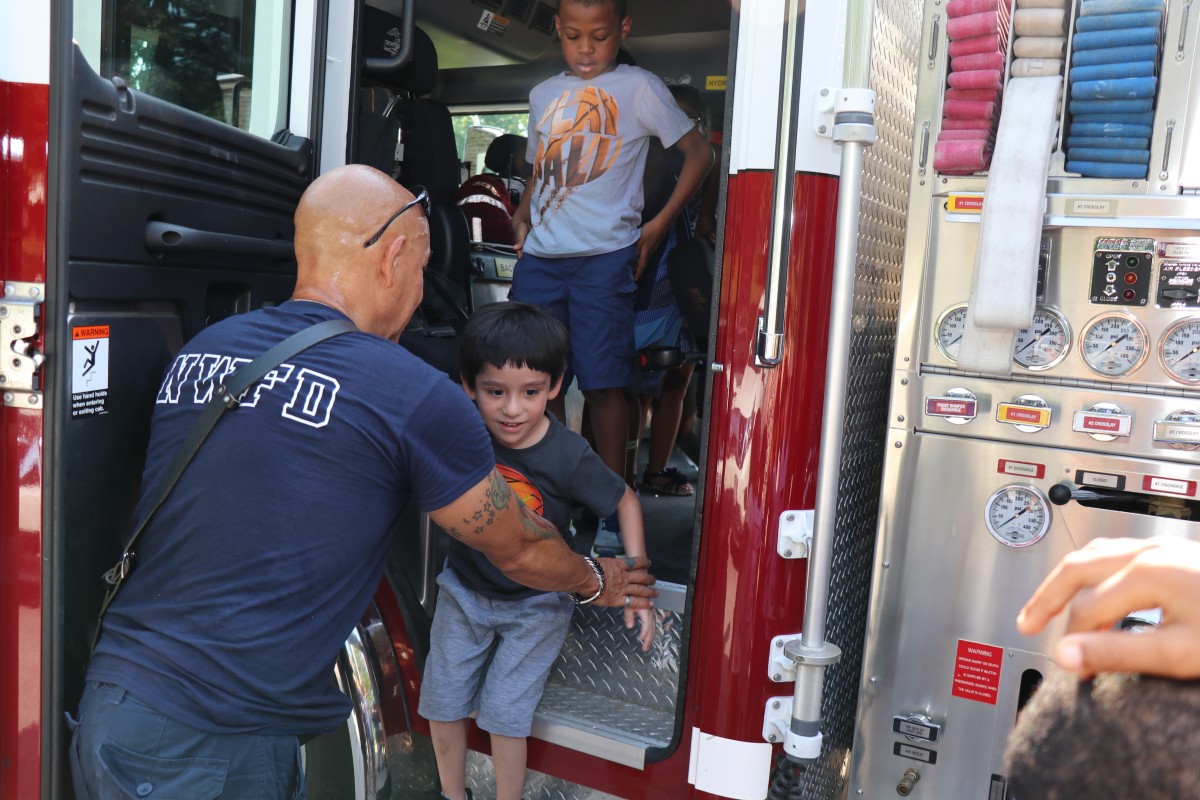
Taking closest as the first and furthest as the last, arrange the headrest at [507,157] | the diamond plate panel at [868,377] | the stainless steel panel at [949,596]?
1. the stainless steel panel at [949,596]
2. the diamond plate panel at [868,377]
3. the headrest at [507,157]

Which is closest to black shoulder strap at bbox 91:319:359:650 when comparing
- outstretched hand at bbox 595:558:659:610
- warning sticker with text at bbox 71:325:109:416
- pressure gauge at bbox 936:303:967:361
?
warning sticker with text at bbox 71:325:109:416

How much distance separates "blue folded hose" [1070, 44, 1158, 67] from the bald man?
126 cm

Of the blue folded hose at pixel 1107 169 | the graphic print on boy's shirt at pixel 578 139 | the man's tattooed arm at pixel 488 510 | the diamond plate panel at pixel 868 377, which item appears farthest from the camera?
the graphic print on boy's shirt at pixel 578 139

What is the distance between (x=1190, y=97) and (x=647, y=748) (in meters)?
1.57

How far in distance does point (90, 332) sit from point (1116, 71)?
1806mm

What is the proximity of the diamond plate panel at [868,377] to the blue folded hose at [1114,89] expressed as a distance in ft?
1.17

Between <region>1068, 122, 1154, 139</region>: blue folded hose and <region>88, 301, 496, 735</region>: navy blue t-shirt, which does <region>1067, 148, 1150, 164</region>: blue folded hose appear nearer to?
<region>1068, 122, 1154, 139</region>: blue folded hose

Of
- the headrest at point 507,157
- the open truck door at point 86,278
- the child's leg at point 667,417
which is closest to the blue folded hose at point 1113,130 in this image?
the open truck door at point 86,278

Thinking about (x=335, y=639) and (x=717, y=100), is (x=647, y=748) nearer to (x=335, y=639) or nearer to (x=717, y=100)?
(x=335, y=639)

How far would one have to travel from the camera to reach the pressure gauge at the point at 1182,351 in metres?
1.78

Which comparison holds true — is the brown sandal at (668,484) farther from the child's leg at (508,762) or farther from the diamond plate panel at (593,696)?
the child's leg at (508,762)

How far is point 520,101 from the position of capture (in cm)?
494

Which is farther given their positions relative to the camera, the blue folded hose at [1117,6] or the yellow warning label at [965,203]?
the yellow warning label at [965,203]

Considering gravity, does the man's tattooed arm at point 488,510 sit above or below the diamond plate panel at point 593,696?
above
